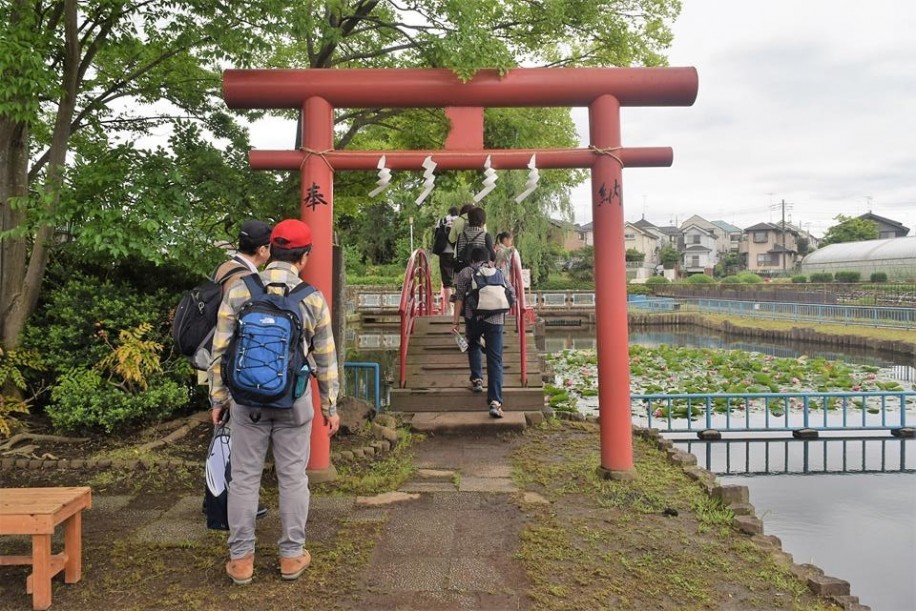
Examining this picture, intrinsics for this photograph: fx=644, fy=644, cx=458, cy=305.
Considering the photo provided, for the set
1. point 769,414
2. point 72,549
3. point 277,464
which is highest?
point 277,464

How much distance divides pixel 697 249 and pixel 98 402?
6623 cm

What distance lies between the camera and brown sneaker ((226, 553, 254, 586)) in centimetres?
337

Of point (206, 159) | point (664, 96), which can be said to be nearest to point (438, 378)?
point (206, 159)

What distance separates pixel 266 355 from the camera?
3.13 meters

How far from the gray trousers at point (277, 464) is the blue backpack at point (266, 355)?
0.16 metres

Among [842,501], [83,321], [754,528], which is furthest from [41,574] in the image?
[842,501]

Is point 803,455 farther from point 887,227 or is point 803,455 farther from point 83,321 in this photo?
point 887,227

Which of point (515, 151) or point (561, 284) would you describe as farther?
point (561, 284)

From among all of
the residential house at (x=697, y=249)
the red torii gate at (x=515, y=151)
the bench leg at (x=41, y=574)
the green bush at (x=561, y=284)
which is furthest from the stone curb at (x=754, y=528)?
the residential house at (x=697, y=249)

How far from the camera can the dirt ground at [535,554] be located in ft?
10.6

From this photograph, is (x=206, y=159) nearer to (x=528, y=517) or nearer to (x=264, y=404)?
(x=264, y=404)

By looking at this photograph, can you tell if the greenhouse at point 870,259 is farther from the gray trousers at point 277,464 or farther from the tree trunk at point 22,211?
the gray trousers at point 277,464

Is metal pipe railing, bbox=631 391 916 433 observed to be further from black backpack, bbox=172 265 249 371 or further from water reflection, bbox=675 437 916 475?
black backpack, bbox=172 265 249 371

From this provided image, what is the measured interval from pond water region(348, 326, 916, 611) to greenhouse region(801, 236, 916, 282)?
29406 mm
